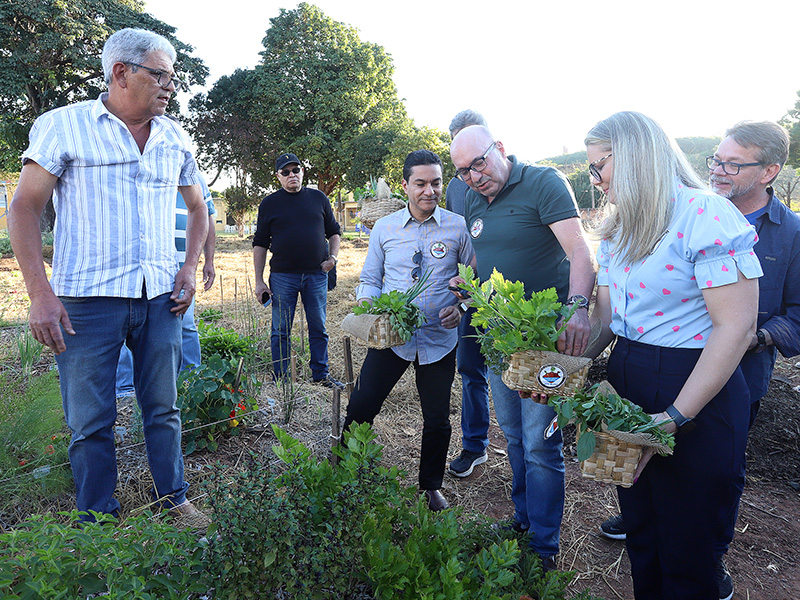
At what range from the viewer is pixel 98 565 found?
1.27m

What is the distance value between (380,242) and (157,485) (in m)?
1.72

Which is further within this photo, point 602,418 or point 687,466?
point 687,466

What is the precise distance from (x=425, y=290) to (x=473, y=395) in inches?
45.1

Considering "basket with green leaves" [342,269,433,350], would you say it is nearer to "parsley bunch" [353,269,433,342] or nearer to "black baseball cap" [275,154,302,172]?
"parsley bunch" [353,269,433,342]

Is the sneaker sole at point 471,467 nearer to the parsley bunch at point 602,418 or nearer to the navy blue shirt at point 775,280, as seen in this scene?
the navy blue shirt at point 775,280

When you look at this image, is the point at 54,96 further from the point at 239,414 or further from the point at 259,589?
the point at 259,589

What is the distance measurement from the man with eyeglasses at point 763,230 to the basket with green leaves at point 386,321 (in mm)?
1567

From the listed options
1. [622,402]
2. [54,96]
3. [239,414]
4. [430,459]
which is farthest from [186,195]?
[54,96]

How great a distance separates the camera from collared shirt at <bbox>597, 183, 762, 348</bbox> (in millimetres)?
1511

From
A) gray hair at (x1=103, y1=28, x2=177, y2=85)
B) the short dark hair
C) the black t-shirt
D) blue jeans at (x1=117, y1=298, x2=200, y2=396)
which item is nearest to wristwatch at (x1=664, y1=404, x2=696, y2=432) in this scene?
the short dark hair

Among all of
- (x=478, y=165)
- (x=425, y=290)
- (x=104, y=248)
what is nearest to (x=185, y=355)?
(x=104, y=248)

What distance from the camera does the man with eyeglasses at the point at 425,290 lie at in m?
2.85

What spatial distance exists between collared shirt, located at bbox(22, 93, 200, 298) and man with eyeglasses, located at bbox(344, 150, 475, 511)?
3.79 ft

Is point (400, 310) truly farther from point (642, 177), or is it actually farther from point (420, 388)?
point (642, 177)
